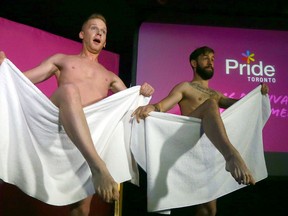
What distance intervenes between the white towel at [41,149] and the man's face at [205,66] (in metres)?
0.69

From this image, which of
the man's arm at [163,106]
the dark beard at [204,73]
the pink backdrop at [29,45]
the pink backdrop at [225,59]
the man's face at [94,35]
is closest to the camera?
the man's arm at [163,106]

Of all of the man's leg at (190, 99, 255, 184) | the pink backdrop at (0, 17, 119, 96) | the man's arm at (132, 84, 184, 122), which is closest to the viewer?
the man's leg at (190, 99, 255, 184)

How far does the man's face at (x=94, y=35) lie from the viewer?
6.07 feet

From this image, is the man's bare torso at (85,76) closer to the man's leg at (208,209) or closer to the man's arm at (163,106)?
the man's arm at (163,106)

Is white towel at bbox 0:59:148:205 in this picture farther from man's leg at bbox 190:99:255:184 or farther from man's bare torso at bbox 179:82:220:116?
man's bare torso at bbox 179:82:220:116

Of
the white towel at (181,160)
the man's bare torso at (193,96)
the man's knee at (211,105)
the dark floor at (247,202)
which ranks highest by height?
the man's bare torso at (193,96)

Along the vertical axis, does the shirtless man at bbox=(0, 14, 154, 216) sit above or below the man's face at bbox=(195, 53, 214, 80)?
below

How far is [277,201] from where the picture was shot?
7.50ft

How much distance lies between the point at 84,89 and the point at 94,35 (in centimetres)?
32

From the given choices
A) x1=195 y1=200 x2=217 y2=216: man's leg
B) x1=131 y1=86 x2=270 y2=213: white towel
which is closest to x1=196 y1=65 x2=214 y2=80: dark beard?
x1=131 y1=86 x2=270 y2=213: white towel

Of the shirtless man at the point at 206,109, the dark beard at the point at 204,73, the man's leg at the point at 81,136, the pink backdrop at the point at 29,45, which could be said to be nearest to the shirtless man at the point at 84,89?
the man's leg at the point at 81,136

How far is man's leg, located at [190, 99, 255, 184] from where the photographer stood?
4.44 ft

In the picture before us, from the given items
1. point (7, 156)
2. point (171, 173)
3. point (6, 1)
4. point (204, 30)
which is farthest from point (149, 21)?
point (7, 156)

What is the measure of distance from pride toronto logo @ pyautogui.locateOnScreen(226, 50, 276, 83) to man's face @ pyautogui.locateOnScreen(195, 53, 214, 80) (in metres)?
0.40
